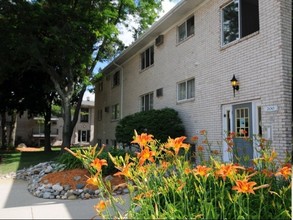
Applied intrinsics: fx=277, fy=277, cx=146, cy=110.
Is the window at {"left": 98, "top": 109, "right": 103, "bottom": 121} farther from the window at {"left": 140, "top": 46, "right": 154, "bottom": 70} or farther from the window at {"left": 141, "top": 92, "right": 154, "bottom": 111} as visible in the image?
the window at {"left": 140, "top": 46, "right": 154, "bottom": 70}

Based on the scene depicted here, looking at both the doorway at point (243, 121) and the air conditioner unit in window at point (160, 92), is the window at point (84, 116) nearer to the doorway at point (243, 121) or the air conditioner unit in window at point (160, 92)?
the air conditioner unit in window at point (160, 92)

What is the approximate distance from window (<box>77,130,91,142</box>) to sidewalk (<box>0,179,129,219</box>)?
116ft

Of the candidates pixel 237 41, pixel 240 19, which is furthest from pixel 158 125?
pixel 240 19

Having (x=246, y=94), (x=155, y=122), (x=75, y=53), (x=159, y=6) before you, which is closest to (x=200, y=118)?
(x=155, y=122)

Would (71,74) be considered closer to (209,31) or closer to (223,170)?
(209,31)

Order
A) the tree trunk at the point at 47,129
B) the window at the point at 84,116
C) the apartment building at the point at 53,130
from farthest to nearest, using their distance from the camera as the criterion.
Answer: the window at the point at 84,116 → the apartment building at the point at 53,130 → the tree trunk at the point at 47,129

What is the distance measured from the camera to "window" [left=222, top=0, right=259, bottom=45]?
28.3ft

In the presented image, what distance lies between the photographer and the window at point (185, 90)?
11.2 metres

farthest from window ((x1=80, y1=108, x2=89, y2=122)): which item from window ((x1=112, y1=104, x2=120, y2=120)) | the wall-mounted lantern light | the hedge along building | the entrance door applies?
the wall-mounted lantern light

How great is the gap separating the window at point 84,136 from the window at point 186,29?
32.5 m

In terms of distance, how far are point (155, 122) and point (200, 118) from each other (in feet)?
5.80

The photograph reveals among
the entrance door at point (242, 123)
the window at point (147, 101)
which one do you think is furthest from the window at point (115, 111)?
the entrance door at point (242, 123)

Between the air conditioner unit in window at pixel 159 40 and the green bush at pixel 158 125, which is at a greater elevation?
the air conditioner unit in window at pixel 159 40

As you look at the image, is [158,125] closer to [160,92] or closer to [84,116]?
[160,92]
